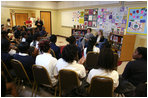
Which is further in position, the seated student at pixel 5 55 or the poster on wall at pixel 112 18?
the poster on wall at pixel 112 18

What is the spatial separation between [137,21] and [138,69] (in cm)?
325

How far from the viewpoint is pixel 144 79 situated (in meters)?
1.72

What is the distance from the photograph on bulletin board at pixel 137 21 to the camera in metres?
4.13

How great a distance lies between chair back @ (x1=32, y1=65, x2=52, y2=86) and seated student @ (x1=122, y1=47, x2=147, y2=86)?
1.18 meters

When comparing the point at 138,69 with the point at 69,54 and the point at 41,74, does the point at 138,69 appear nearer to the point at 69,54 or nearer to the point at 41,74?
the point at 69,54

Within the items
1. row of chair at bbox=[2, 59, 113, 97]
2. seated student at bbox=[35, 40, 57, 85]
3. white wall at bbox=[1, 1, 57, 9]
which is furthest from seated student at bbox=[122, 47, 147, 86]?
white wall at bbox=[1, 1, 57, 9]

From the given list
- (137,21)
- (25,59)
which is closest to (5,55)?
(25,59)

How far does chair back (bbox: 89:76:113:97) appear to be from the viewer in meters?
1.40

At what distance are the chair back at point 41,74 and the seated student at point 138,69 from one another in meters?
1.18

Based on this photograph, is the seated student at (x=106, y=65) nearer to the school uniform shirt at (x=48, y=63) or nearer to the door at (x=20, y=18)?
the school uniform shirt at (x=48, y=63)

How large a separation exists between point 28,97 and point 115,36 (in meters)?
3.73

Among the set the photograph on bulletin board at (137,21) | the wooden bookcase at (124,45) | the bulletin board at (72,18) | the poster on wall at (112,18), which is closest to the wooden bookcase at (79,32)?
the poster on wall at (112,18)

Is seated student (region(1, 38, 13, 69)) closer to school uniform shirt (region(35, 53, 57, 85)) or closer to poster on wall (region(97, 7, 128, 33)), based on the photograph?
school uniform shirt (region(35, 53, 57, 85))

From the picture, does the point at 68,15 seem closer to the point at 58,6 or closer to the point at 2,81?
the point at 58,6
